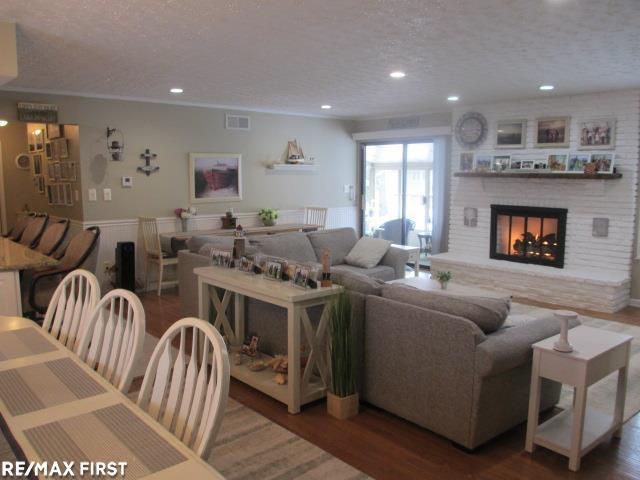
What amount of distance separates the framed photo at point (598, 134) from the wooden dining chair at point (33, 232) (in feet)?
19.9

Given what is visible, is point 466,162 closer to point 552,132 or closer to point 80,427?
point 552,132

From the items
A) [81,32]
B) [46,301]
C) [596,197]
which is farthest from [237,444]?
[596,197]

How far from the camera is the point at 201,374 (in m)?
1.55

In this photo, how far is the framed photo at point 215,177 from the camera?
6926 mm

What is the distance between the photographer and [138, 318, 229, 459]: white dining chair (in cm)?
141

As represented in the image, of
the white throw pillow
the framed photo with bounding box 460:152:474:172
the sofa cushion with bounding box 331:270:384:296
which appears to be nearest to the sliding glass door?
the framed photo with bounding box 460:152:474:172

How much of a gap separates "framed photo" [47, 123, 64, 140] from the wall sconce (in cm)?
70

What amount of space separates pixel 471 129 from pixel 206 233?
12.7 feet

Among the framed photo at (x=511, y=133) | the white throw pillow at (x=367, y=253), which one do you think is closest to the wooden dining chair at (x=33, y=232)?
the white throw pillow at (x=367, y=253)

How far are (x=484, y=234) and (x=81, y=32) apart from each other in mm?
5484

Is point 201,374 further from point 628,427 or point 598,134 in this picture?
point 598,134

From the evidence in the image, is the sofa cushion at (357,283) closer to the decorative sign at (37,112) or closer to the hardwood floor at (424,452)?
the hardwood floor at (424,452)

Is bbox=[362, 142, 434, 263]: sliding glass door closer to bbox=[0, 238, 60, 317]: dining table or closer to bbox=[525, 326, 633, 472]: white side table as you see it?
bbox=[525, 326, 633, 472]: white side table

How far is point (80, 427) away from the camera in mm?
1394
